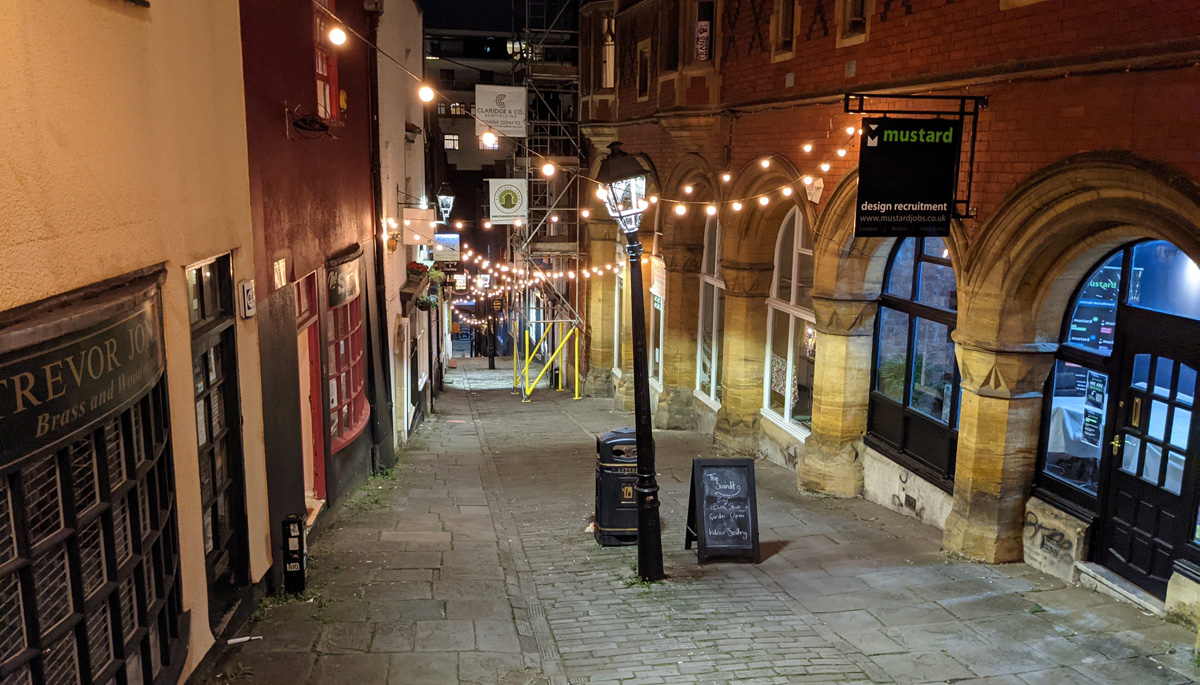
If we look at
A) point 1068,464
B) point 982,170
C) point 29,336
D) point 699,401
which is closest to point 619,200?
point 982,170

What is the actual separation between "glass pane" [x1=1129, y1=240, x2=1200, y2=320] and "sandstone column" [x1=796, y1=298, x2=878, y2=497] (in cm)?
385

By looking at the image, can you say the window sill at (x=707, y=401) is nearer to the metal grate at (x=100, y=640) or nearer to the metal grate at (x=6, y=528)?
the metal grate at (x=100, y=640)

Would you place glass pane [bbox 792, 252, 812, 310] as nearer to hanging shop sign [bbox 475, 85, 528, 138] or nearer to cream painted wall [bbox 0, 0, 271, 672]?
cream painted wall [bbox 0, 0, 271, 672]

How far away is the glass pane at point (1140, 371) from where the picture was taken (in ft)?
25.3

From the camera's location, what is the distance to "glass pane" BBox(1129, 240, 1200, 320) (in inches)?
287

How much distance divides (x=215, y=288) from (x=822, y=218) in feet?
24.7

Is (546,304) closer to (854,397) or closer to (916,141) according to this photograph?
(854,397)

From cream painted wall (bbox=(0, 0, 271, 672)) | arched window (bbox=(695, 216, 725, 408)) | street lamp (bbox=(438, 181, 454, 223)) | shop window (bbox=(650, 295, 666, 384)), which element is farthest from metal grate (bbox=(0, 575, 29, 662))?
street lamp (bbox=(438, 181, 454, 223))

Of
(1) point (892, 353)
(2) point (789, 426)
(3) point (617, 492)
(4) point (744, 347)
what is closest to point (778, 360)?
(4) point (744, 347)

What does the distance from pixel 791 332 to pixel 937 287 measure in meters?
3.40

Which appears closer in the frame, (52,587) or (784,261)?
(52,587)

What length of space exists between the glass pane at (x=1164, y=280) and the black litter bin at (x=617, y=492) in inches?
194

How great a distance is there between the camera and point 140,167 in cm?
483

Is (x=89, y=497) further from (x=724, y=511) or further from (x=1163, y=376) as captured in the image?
(x=1163, y=376)
